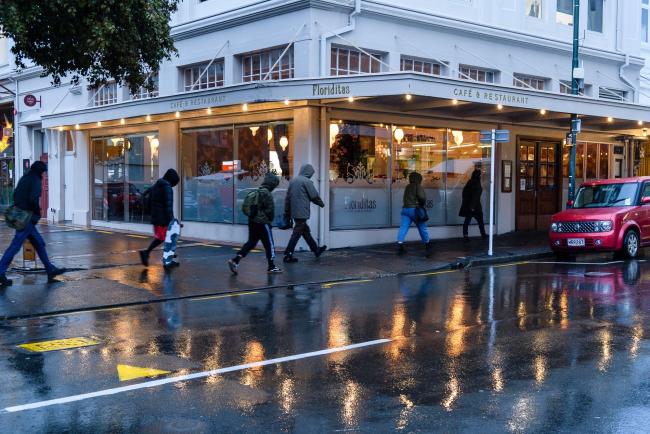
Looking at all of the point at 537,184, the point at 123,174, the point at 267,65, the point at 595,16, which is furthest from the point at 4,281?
the point at 595,16

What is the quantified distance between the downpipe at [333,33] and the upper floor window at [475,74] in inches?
146

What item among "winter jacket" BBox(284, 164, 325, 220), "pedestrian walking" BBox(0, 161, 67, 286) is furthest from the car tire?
"pedestrian walking" BBox(0, 161, 67, 286)

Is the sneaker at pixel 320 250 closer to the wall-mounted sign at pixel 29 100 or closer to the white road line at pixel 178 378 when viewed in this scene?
the white road line at pixel 178 378

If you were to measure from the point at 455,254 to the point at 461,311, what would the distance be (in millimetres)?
6385

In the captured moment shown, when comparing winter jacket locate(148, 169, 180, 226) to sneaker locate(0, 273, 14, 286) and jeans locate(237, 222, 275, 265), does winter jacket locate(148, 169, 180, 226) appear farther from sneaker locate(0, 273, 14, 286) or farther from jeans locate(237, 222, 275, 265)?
sneaker locate(0, 273, 14, 286)

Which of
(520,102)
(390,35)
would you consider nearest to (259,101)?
(390,35)

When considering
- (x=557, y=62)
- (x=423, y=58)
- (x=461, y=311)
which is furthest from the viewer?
(x=557, y=62)

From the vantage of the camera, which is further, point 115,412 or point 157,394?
point 157,394

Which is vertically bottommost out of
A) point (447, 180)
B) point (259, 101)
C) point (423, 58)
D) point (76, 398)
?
point (76, 398)

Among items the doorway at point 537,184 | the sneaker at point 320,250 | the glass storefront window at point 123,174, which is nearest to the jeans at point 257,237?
the sneaker at point 320,250

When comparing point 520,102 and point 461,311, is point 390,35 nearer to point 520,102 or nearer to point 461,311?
point 520,102

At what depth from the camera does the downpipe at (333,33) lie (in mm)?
16141

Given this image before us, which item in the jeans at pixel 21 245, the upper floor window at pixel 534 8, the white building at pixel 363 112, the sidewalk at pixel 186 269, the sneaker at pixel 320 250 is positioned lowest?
the sidewalk at pixel 186 269

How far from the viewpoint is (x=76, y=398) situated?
5.81 metres
